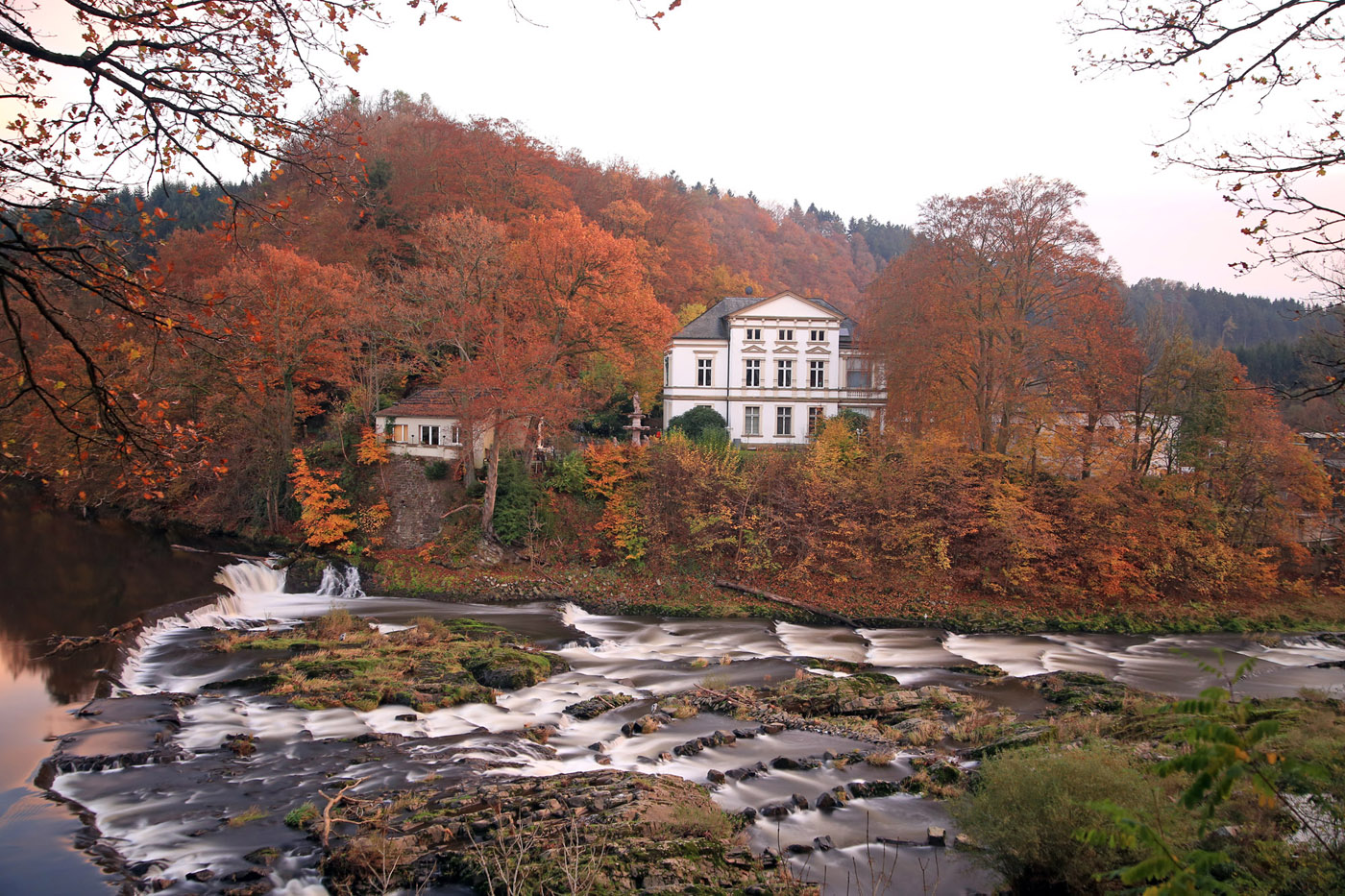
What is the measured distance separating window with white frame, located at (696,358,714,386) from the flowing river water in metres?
17.1

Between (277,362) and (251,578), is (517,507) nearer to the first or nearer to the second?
(251,578)

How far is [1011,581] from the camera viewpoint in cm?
2664

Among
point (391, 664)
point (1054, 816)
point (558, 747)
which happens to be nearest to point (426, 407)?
point (391, 664)

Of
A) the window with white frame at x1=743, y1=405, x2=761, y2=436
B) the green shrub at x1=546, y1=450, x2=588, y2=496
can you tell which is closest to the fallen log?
the green shrub at x1=546, y1=450, x2=588, y2=496

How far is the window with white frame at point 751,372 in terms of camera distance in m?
38.9

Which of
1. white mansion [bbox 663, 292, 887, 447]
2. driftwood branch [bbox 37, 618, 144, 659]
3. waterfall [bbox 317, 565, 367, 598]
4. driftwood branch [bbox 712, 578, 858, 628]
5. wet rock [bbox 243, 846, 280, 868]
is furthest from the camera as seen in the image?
white mansion [bbox 663, 292, 887, 447]

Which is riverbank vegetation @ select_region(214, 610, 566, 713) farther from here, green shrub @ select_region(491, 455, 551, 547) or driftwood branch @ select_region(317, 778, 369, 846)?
green shrub @ select_region(491, 455, 551, 547)

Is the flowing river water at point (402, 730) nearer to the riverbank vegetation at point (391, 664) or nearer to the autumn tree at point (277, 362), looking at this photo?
the riverbank vegetation at point (391, 664)

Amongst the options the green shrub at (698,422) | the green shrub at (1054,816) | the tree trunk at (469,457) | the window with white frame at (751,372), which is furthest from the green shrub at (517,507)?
the green shrub at (1054,816)

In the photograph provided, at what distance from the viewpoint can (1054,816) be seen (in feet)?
26.4

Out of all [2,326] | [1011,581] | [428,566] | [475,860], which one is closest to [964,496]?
[1011,581]

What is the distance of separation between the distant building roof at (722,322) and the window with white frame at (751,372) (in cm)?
180

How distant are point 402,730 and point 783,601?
48.7 feet

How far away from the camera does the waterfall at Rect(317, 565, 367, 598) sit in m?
26.2
